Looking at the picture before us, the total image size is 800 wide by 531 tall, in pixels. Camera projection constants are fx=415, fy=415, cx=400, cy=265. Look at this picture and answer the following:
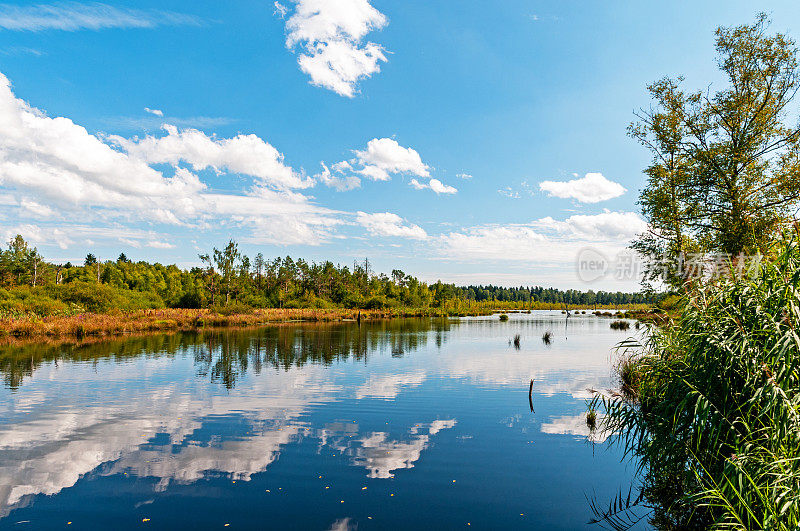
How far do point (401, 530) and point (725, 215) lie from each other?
22.2 m

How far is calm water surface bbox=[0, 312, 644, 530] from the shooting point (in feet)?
30.0

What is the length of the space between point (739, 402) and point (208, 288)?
77468mm

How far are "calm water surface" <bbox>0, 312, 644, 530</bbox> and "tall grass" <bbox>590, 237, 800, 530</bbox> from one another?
3.09 m

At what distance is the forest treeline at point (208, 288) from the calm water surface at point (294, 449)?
30.8 metres

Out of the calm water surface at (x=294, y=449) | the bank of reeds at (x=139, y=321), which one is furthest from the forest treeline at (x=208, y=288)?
the calm water surface at (x=294, y=449)

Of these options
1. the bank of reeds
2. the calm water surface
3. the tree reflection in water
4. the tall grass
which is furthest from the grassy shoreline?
the tall grass

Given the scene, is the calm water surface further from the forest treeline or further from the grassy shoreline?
the forest treeline

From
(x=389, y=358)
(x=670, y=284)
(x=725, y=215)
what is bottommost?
(x=389, y=358)

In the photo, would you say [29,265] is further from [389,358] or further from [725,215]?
[725,215]

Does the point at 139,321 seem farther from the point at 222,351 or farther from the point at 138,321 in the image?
the point at 222,351

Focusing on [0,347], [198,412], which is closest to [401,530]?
[198,412]

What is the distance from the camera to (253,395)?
1989cm

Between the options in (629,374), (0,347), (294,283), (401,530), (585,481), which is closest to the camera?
(401,530)

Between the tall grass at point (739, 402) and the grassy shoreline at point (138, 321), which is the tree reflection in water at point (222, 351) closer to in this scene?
the grassy shoreline at point (138, 321)
